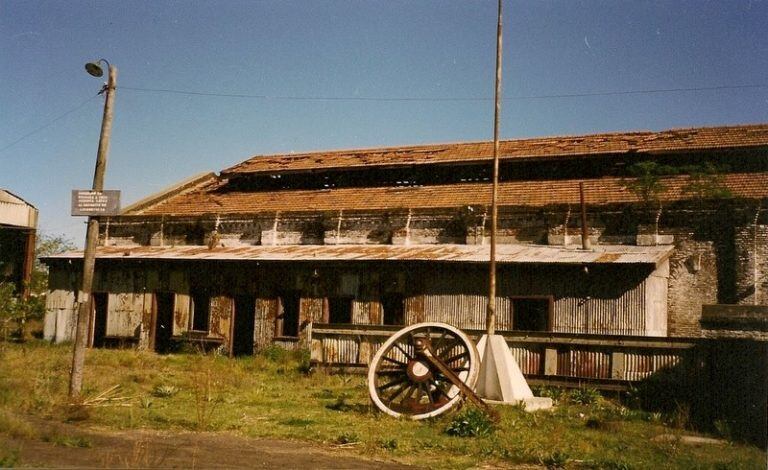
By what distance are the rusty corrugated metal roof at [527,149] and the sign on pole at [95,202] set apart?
1627 centimetres

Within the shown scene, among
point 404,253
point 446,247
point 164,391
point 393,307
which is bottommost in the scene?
point 164,391

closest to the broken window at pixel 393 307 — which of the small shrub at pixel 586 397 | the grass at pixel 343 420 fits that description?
the grass at pixel 343 420

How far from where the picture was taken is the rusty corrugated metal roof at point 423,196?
2062cm

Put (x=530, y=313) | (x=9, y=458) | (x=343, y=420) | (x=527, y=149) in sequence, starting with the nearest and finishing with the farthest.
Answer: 1. (x=9, y=458)
2. (x=343, y=420)
3. (x=530, y=313)
4. (x=527, y=149)

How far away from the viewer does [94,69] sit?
11.8m

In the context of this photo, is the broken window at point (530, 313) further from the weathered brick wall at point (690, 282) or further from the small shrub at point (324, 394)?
the small shrub at point (324, 394)

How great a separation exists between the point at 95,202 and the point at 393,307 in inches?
400

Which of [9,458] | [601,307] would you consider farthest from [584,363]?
[9,458]

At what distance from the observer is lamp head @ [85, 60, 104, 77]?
11781 millimetres

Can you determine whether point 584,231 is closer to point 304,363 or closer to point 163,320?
point 304,363

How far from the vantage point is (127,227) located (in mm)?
26719

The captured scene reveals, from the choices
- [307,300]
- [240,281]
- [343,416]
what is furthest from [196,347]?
[343,416]

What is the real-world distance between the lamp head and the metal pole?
0.24 meters

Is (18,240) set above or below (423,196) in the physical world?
below
